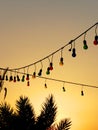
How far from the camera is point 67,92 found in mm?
3475

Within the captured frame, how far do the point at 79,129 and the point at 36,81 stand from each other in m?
0.70

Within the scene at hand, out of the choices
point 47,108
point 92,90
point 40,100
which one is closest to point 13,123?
point 47,108

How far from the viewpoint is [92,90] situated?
3391 mm

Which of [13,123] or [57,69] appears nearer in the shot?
[13,123]

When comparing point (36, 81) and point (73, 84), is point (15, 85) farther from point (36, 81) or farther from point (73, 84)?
point (73, 84)

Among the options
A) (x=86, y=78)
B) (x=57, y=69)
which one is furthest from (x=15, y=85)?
(x=86, y=78)

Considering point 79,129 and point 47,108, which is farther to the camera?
point 79,129

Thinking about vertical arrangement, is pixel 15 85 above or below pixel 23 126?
above

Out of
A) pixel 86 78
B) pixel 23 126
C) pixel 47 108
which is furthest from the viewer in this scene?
pixel 86 78

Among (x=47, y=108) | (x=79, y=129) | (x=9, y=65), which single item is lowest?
(x=79, y=129)

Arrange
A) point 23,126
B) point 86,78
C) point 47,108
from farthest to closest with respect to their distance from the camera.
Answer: point 86,78, point 47,108, point 23,126

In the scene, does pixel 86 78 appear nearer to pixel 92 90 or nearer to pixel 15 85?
pixel 92 90

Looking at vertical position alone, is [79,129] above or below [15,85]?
below

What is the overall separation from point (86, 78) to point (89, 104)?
0.93 feet
